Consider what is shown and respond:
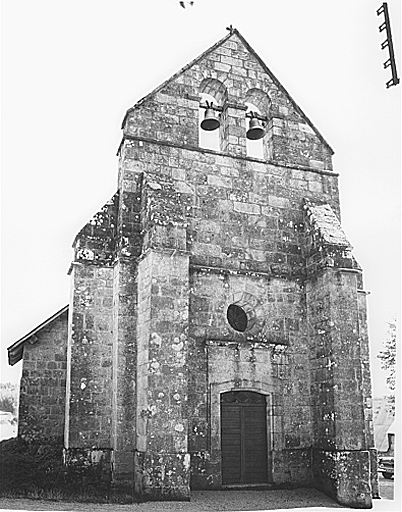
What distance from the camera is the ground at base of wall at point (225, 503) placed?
9.27 metres

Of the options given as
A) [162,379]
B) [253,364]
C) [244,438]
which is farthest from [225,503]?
[253,364]

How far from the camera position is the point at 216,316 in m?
12.2

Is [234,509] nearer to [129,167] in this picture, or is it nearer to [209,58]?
[129,167]

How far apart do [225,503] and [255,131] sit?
8.12 metres

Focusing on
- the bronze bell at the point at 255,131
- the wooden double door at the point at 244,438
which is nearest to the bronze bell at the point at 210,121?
the bronze bell at the point at 255,131

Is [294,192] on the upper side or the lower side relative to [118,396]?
upper

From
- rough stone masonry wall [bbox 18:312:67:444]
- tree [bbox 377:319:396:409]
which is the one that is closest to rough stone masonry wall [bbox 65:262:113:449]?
rough stone masonry wall [bbox 18:312:67:444]

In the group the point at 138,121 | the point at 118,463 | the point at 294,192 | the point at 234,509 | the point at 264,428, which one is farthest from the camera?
the point at 294,192

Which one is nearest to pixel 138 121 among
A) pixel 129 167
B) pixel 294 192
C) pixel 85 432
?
pixel 129 167

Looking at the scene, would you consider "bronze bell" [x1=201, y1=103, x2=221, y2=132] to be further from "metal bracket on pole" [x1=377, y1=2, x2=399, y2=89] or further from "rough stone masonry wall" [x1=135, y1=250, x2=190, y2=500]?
"metal bracket on pole" [x1=377, y1=2, x2=399, y2=89]

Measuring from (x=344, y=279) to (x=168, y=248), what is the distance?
12.3 feet

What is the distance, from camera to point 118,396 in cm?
1118

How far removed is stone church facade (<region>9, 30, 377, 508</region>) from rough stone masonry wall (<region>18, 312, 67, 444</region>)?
52 mm

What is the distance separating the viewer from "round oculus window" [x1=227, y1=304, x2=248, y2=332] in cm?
1261
